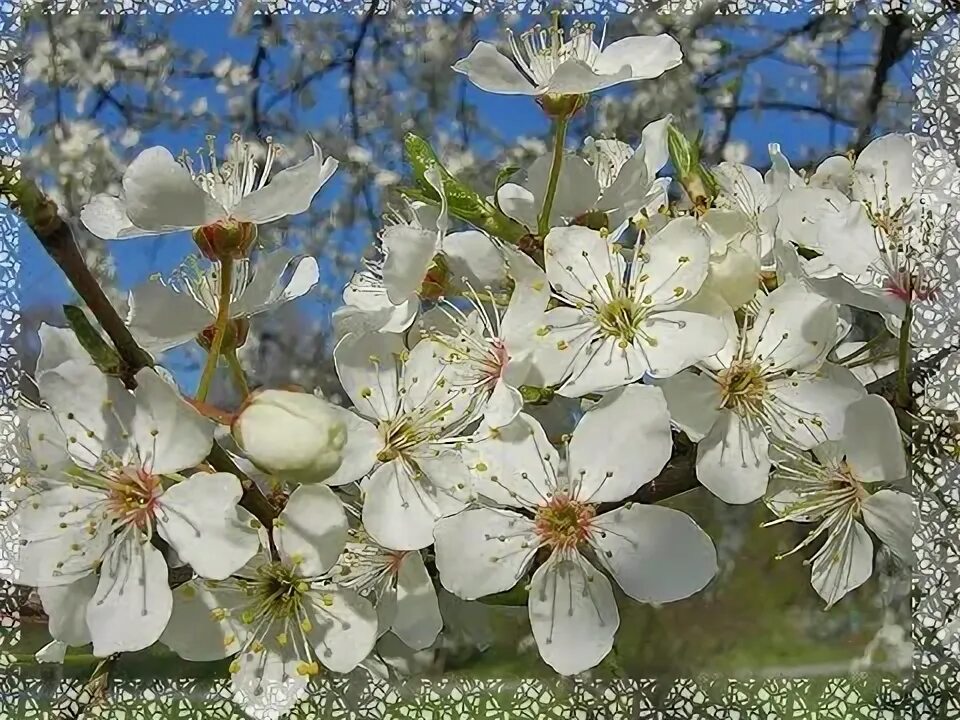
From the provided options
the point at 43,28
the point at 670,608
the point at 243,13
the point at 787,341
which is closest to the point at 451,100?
the point at 243,13

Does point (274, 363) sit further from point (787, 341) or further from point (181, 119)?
point (787, 341)

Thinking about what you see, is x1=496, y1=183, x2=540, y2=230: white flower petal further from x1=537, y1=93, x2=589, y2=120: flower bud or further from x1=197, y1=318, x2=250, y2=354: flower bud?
x1=197, y1=318, x2=250, y2=354: flower bud

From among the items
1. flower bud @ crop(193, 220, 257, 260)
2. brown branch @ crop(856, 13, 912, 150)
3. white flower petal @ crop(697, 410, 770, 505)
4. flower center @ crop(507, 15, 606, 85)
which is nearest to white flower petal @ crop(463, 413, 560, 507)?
white flower petal @ crop(697, 410, 770, 505)

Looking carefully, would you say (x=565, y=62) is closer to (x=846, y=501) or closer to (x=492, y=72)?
(x=492, y=72)

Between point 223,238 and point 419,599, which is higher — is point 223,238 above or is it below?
above

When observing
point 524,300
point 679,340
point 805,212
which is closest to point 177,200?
point 524,300

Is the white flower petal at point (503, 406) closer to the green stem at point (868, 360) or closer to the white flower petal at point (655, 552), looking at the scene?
the white flower petal at point (655, 552)
